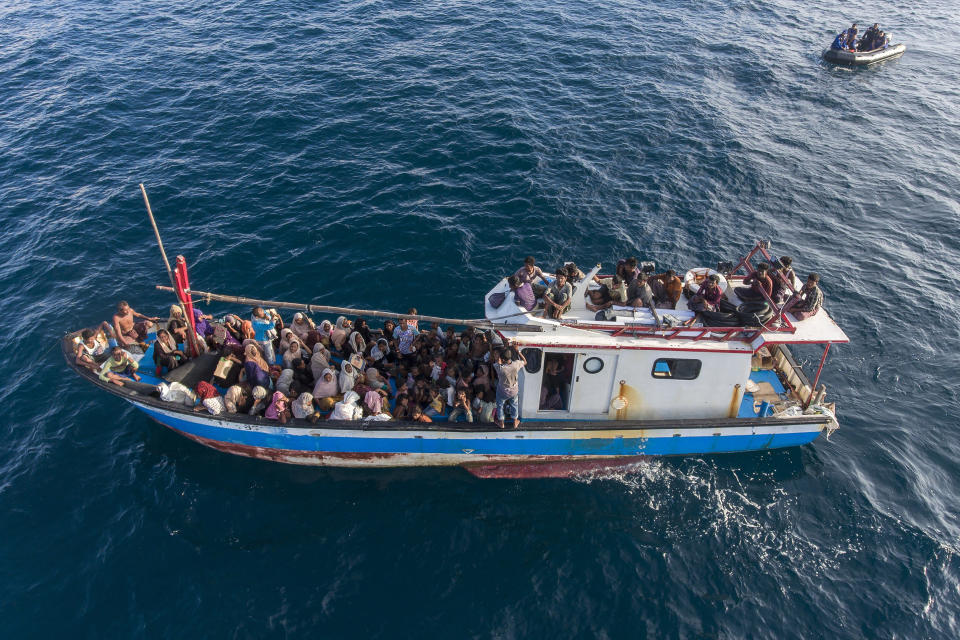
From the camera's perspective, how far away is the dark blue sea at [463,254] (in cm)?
1434

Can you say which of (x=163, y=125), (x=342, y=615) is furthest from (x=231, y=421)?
(x=163, y=125)

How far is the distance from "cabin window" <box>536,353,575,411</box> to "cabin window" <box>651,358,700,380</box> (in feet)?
7.67

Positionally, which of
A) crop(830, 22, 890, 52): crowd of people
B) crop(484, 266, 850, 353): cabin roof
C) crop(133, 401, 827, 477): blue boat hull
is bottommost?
crop(133, 401, 827, 477): blue boat hull

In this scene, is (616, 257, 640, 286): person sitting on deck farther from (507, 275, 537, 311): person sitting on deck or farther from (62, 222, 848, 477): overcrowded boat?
(507, 275, 537, 311): person sitting on deck

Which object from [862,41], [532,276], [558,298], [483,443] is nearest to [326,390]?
[483,443]

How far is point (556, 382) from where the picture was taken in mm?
16469

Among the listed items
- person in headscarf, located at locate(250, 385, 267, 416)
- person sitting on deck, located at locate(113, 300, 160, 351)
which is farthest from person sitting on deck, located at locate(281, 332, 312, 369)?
person sitting on deck, located at locate(113, 300, 160, 351)

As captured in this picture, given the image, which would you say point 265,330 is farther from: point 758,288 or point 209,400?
point 758,288

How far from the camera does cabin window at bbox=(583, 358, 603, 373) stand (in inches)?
615

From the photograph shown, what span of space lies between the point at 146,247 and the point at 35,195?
24.1 ft

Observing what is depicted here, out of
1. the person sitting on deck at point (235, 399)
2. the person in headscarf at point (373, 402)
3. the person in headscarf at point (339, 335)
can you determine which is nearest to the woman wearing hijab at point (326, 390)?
Answer: the person in headscarf at point (373, 402)

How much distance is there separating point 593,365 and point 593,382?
1.89 ft

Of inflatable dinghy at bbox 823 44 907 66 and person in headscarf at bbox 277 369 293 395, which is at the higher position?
inflatable dinghy at bbox 823 44 907 66

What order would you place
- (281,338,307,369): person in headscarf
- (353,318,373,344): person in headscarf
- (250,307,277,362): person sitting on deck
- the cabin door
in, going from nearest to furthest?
the cabin door < (281,338,307,369): person in headscarf < (250,307,277,362): person sitting on deck < (353,318,373,344): person in headscarf
